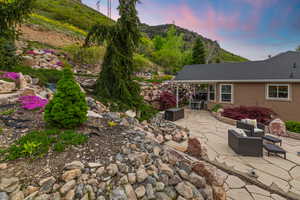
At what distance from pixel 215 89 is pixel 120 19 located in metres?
8.61

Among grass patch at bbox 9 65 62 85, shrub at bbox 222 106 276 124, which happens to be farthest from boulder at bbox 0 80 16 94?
shrub at bbox 222 106 276 124

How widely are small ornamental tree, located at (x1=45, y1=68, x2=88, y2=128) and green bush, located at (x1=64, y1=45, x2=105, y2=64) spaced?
32.0 ft

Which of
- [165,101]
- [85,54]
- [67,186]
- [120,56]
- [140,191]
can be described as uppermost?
[85,54]

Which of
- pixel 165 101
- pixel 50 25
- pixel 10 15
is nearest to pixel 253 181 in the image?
pixel 165 101

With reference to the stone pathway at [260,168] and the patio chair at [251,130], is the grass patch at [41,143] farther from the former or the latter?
the patio chair at [251,130]

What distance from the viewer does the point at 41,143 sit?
82.6 inches

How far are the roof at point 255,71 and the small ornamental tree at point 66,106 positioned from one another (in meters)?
9.76

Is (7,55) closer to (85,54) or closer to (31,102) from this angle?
(31,102)

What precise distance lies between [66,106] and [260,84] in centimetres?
1093

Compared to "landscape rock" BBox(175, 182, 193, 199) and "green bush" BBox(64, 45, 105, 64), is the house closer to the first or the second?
"green bush" BBox(64, 45, 105, 64)

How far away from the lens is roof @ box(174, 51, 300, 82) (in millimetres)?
8156

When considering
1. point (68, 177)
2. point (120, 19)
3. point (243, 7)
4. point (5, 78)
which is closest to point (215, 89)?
point (243, 7)

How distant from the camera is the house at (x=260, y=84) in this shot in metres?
7.77

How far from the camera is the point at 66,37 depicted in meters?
15.1
